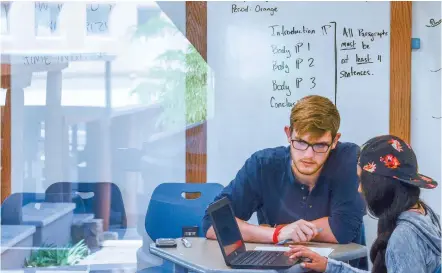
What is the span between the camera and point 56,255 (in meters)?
4.28

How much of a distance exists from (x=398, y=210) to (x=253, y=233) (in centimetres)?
116

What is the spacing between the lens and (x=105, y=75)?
4.09m

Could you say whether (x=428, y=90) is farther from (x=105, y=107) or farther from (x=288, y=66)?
(x=105, y=107)

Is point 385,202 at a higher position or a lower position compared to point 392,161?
lower

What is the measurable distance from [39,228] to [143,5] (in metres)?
1.37

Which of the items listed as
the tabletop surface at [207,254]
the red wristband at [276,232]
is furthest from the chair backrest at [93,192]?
the red wristband at [276,232]

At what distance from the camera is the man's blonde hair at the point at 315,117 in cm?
369

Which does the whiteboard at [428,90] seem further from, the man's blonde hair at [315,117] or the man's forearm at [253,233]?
the man's forearm at [253,233]

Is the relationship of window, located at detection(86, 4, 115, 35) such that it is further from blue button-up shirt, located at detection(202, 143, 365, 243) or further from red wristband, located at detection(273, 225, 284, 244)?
red wristband, located at detection(273, 225, 284, 244)

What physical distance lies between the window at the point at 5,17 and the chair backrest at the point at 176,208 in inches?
47.6

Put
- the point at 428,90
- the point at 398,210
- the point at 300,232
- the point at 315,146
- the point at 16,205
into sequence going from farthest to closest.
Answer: the point at 16,205 → the point at 428,90 → the point at 315,146 → the point at 300,232 → the point at 398,210

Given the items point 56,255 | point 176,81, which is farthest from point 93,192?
point 176,81

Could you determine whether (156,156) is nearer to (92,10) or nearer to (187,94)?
(187,94)

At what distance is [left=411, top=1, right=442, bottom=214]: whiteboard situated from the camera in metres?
3.98
